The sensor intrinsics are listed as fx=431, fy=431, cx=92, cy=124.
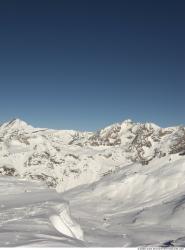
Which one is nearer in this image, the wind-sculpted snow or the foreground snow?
the wind-sculpted snow

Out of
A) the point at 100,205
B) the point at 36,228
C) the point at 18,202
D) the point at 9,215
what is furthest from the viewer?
the point at 100,205

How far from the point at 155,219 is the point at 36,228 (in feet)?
323

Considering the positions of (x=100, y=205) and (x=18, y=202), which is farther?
(x=100, y=205)

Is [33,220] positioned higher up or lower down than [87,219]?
higher up

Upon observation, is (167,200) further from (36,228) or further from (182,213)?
(36,228)

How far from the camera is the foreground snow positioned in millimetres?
47000

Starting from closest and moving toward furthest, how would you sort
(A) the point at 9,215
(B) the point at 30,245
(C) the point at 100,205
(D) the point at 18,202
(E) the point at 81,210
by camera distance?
1. (B) the point at 30,245
2. (A) the point at 9,215
3. (D) the point at 18,202
4. (E) the point at 81,210
5. (C) the point at 100,205

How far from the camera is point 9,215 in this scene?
2441 inches

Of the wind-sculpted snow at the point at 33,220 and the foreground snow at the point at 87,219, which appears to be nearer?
the wind-sculpted snow at the point at 33,220

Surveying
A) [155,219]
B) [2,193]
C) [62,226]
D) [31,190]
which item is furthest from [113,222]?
[62,226]

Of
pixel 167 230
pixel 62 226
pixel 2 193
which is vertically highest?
pixel 2 193

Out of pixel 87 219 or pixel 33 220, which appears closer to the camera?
pixel 33 220

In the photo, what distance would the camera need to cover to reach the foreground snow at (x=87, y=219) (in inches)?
1850

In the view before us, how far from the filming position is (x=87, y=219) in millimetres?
144250
